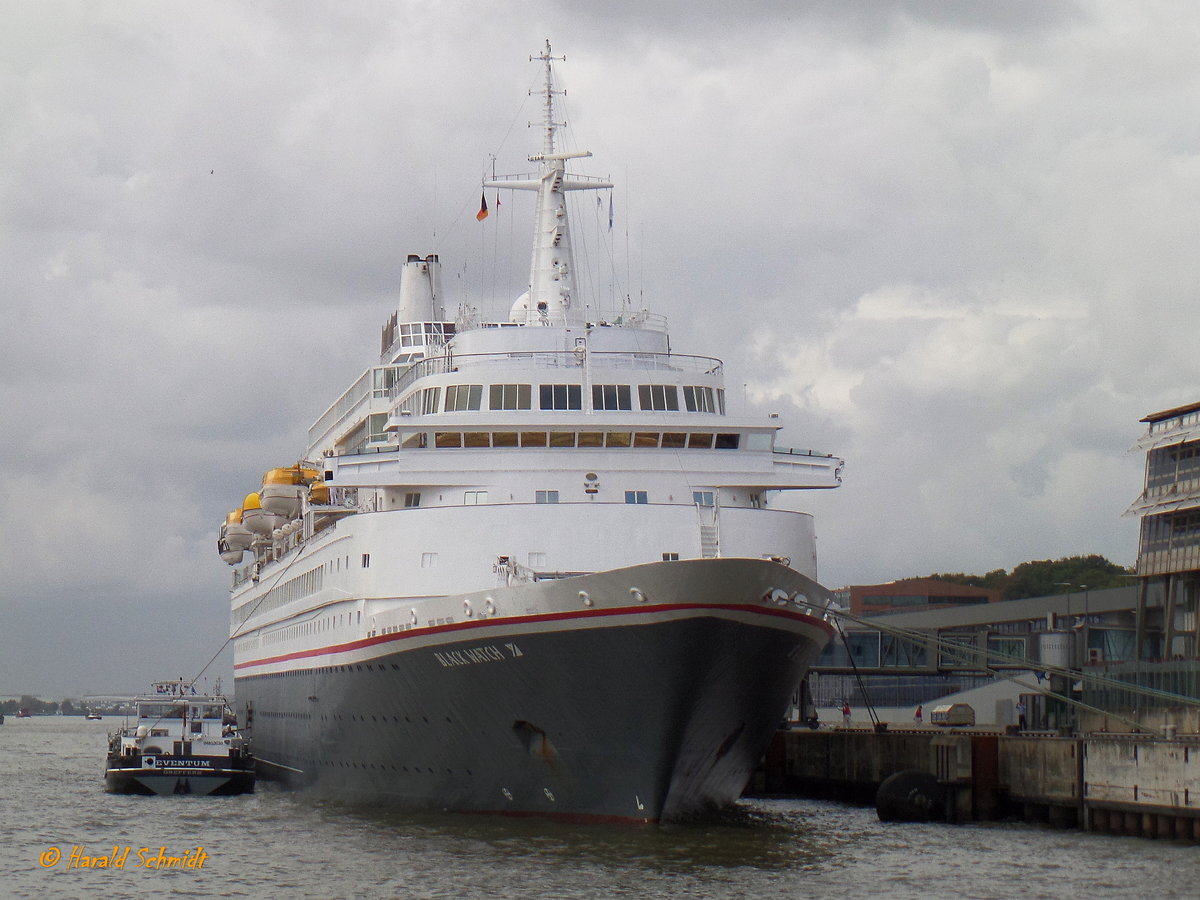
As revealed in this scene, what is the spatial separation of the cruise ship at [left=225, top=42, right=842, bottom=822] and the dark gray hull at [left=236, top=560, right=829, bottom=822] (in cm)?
5

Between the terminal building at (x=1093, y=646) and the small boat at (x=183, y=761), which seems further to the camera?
the small boat at (x=183, y=761)

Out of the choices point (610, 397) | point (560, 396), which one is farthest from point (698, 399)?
point (560, 396)

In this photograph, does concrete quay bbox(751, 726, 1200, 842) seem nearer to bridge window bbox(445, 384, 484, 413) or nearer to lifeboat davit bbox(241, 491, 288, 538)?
bridge window bbox(445, 384, 484, 413)

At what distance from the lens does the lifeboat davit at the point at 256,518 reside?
183 feet

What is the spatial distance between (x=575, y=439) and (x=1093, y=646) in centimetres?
3481

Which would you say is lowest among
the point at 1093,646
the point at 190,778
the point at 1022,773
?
the point at 190,778

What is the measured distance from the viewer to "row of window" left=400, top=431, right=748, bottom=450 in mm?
35844

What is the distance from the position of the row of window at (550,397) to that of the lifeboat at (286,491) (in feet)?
47.5

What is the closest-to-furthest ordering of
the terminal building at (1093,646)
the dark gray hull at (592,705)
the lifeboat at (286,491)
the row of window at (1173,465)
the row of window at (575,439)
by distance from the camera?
the dark gray hull at (592,705), the row of window at (575,439), the terminal building at (1093,646), the lifeboat at (286,491), the row of window at (1173,465)

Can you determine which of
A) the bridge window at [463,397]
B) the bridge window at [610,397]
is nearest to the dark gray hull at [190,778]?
the bridge window at [463,397]

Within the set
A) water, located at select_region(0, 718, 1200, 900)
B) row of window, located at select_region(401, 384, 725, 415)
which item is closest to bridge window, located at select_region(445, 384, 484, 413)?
row of window, located at select_region(401, 384, 725, 415)

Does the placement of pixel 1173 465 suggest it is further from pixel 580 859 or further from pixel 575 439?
pixel 580 859

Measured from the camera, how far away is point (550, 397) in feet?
120

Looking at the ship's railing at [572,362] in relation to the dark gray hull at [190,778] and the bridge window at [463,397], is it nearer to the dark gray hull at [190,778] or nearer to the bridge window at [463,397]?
the bridge window at [463,397]
